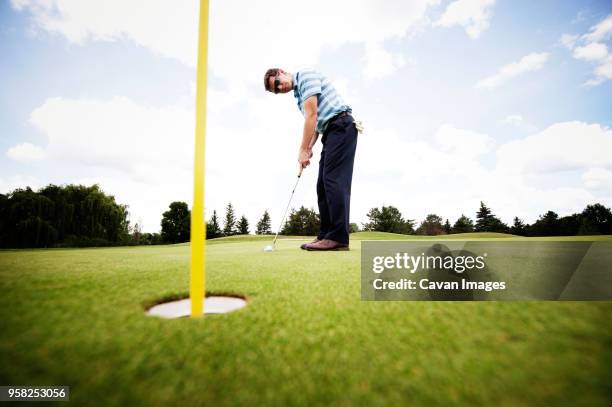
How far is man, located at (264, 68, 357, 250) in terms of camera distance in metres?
3.39

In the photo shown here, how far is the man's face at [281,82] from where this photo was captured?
365cm

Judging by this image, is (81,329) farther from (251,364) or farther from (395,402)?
(395,402)

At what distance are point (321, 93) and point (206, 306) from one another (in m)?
2.88

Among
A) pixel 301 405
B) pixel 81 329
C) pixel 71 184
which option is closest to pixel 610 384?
pixel 301 405

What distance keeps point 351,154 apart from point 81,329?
9.85ft

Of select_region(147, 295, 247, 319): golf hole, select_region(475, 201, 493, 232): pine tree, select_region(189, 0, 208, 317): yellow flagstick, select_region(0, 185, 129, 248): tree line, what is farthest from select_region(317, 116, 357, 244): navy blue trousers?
select_region(475, 201, 493, 232): pine tree

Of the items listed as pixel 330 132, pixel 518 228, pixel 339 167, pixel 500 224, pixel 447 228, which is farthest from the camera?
pixel 447 228

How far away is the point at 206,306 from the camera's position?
143cm

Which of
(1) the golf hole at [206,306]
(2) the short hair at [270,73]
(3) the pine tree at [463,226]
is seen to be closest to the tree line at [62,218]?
(2) the short hair at [270,73]

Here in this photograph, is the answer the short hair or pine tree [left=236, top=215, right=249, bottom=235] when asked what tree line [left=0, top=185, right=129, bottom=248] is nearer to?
the short hair

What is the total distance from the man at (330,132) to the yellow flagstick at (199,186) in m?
2.20

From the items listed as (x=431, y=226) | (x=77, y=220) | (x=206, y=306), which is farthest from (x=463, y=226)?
(x=206, y=306)

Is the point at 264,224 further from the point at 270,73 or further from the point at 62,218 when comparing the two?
the point at 270,73

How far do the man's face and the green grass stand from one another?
3.09 meters
